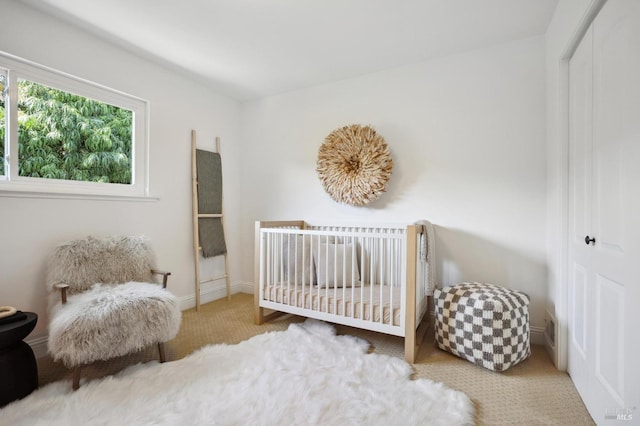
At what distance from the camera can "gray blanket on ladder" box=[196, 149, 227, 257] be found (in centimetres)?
304

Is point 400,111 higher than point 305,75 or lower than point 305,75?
lower

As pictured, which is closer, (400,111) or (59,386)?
(59,386)

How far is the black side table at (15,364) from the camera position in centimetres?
141

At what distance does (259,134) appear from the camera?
343 cm

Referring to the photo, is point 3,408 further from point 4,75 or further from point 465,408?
point 465,408

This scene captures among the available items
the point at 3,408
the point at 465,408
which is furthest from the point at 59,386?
the point at 465,408

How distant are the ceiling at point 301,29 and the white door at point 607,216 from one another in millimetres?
694

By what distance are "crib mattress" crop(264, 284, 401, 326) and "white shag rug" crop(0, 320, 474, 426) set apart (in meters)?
0.26

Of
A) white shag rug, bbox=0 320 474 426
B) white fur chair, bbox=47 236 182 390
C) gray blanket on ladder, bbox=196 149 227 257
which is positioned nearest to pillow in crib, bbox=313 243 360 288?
white shag rug, bbox=0 320 474 426

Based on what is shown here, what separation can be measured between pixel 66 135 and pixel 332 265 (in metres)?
2.22

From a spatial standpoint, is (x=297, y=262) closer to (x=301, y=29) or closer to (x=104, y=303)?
(x=104, y=303)

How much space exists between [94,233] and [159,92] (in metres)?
1.35

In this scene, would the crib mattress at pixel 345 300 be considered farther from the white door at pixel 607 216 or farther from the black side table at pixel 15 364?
the black side table at pixel 15 364

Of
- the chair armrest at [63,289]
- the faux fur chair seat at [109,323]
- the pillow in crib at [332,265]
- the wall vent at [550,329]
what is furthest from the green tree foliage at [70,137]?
the wall vent at [550,329]
